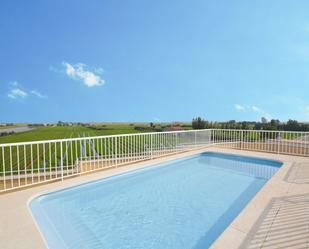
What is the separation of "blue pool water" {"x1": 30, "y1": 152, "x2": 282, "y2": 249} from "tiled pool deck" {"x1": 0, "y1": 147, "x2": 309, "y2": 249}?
219mm

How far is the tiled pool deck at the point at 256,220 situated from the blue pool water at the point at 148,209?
0.22m

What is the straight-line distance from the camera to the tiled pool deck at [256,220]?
2.62m

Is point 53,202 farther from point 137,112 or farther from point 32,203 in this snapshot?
point 137,112

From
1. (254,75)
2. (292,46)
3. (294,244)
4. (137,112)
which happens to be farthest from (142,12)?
(137,112)

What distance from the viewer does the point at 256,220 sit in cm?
315

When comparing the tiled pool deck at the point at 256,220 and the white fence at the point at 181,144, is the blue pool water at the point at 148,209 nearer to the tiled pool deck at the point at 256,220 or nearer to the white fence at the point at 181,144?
the tiled pool deck at the point at 256,220

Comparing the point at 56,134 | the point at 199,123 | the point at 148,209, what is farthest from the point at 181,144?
the point at 56,134

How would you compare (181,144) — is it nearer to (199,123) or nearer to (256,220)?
(256,220)

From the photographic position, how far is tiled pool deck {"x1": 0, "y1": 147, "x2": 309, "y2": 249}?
2.62 m

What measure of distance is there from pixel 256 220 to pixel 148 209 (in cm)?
180

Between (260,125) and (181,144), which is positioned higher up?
(260,125)

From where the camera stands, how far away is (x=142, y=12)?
14336 mm

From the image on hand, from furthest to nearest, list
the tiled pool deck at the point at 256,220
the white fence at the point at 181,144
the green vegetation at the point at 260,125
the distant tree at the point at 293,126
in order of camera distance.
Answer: the distant tree at the point at 293,126, the green vegetation at the point at 260,125, the white fence at the point at 181,144, the tiled pool deck at the point at 256,220

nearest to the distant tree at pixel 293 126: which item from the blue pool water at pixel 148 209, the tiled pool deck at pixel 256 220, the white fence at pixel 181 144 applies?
the white fence at pixel 181 144
